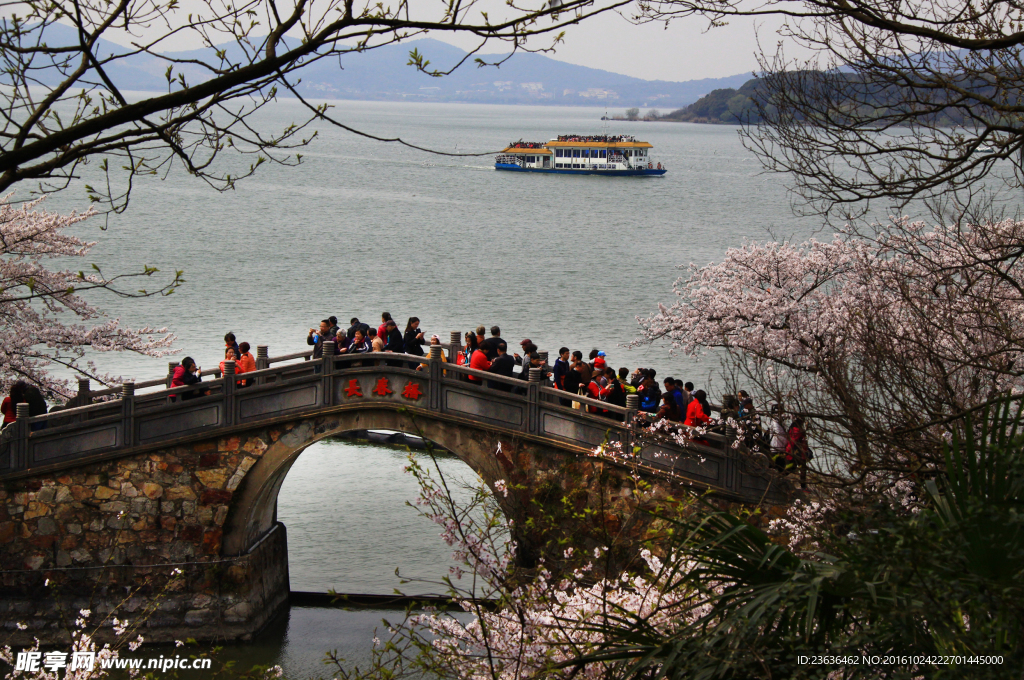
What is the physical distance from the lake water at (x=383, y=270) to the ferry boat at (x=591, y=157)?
6.59ft

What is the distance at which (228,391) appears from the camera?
52.7ft

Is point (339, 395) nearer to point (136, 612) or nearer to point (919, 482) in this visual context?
point (136, 612)

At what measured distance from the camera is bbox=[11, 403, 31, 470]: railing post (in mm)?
15883

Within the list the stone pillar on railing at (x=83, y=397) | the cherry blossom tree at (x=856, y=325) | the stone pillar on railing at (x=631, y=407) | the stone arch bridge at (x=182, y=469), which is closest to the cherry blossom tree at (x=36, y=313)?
the stone pillar on railing at (x=83, y=397)

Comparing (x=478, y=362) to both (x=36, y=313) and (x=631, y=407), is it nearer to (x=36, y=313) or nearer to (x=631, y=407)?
(x=631, y=407)

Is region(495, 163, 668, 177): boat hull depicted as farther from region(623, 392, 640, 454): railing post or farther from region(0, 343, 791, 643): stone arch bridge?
region(623, 392, 640, 454): railing post

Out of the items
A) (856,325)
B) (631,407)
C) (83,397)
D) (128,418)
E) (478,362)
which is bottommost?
(128,418)

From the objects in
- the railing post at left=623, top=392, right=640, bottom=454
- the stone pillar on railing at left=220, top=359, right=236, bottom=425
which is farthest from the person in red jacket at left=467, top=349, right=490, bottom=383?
the stone pillar on railing at left=220, top=359, right=236, bottom=425

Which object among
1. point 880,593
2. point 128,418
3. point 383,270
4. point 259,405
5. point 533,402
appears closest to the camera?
point 880,593

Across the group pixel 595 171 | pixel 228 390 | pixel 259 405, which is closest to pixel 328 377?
pixel 259 405

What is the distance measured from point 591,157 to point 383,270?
47241mm

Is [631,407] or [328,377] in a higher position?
[328,377]

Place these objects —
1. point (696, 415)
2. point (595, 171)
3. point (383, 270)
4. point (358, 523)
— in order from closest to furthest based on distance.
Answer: point (696, 415) < point (358, 523) < point (383, 270) < point (595, 171)

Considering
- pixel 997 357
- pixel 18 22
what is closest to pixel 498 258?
pixel 997 357
